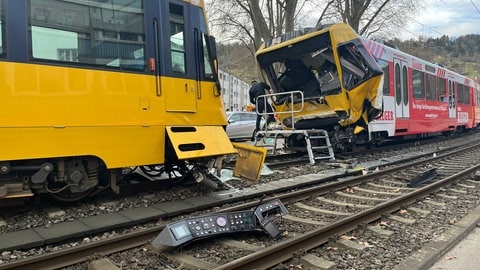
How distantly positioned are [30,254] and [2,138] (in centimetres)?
132

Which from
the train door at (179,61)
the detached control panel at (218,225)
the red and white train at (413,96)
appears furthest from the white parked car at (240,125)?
the detached control panel at (218,225)

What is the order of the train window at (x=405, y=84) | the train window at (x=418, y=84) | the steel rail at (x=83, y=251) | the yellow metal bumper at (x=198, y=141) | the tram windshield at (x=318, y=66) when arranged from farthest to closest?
1. the train window at (x=418, y=84)
2. the train window at (x=405, y=84)
3. the tram windshield at (x=318, y=66)
4. the yellow metal bumper at (x=198, y=141)
5. the steel rail at (x=83, y=251)

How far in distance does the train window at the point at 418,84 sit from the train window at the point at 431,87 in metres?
0.49

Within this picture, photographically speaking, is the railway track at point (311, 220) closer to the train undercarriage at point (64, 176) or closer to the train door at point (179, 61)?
the train undercarriage at point (64, 176)

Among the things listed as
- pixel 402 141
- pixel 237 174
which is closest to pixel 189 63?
pixel 237 174

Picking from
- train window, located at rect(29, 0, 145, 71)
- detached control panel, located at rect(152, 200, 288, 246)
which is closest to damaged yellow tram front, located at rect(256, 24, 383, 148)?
train window, located at rect(29, 0, 145, 71)

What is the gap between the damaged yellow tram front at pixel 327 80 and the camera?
10148 mm

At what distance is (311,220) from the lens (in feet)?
17.6

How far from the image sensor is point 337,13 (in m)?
27.9

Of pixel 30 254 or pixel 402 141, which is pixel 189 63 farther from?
pixel 402 141

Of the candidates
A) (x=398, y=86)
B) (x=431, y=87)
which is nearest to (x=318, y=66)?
(x=398, y=86)

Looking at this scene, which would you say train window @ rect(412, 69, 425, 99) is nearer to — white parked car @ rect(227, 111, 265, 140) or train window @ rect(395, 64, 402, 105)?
train window @ rect(395, 64, 402, 105)

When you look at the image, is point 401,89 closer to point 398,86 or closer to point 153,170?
point 398,86

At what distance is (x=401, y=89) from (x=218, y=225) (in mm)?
10240
